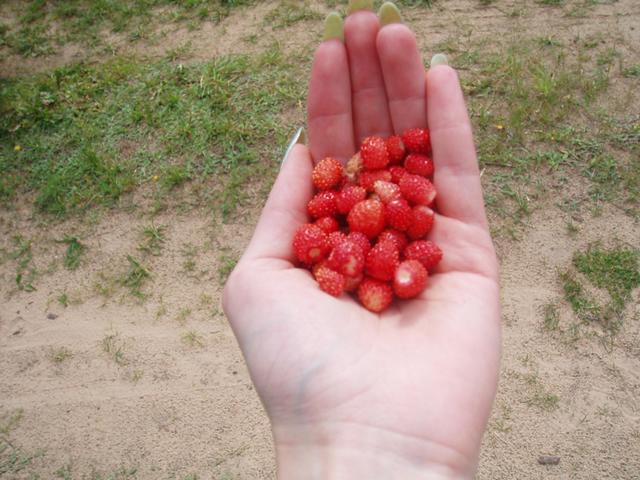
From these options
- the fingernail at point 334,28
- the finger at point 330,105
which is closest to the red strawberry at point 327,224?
the finger at point 330,105

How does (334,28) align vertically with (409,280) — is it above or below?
above

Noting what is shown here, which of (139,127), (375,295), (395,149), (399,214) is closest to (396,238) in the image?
(399,214)

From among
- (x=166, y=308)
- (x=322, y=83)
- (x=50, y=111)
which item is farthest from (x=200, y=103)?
(x=322, y=83)

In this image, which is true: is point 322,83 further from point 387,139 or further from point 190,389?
point 190,389

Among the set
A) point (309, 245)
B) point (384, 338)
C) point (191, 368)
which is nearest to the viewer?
point (384, 338)

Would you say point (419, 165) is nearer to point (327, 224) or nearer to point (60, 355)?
point (327, 224)

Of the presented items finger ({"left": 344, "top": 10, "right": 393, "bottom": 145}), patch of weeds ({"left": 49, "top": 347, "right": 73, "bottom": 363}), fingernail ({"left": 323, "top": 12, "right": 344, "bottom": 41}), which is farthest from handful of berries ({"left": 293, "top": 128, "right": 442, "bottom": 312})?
patch of weeds ({"left": 49, "top": 347, "right": 73, "bottom": 363})

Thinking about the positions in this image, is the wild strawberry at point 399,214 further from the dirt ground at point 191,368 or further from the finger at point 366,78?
the dirt ground at point 191,368
